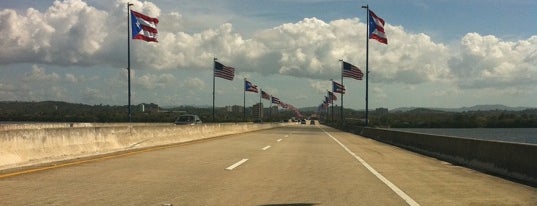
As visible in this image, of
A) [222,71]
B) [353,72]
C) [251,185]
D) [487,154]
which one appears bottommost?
[251,185]

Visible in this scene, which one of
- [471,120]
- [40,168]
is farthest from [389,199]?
[471,120]

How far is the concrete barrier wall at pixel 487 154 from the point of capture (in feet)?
41.0

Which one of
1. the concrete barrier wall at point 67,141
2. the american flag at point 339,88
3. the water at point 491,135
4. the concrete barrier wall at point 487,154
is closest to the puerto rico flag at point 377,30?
the concrete barrier wall at point 487,154

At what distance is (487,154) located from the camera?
15359mm

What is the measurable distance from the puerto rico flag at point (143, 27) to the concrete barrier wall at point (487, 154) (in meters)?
15.0

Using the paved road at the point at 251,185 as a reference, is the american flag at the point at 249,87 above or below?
above

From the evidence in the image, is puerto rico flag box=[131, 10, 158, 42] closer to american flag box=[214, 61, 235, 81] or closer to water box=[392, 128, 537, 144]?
american flag box=[214, 61, 235, 81]

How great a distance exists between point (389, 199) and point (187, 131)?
74.6ft

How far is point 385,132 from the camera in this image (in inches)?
1404

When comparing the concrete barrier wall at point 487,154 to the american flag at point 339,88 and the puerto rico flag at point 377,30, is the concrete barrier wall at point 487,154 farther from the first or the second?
the american flag at point 339,88

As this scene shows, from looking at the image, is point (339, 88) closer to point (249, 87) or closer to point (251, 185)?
point (249, 87)

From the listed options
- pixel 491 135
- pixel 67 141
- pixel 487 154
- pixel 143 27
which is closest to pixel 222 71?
pixel 143 27

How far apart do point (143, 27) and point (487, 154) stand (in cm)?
1972

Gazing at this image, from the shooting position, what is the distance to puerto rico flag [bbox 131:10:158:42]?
28906 millimetres
